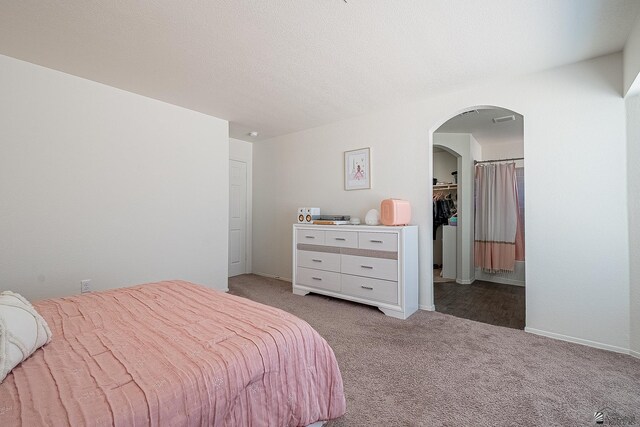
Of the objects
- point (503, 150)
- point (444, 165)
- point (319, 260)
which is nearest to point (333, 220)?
point (319, 260)

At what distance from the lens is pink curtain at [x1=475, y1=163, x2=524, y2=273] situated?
4.26 m

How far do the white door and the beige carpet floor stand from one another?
2.64 metres

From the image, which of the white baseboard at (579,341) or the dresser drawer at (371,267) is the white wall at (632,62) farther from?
the dresser drawer at (371,267)

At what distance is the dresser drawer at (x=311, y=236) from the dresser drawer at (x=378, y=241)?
0.57 m

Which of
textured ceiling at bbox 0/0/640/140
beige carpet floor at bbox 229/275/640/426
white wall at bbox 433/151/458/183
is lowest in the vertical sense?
beige carpet floor at bbox 229/275/640/426

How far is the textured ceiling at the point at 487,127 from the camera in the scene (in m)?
3.77

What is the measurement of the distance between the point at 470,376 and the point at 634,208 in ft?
6.03

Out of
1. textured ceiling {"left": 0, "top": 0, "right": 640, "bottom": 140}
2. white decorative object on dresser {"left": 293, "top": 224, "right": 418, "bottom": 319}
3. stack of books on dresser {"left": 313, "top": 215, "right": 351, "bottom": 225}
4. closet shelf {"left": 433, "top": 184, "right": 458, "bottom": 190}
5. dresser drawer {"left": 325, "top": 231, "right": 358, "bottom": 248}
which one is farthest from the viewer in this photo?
closet shelf {"left": 433, "top": 184, "right": 458, "bottom": 190}

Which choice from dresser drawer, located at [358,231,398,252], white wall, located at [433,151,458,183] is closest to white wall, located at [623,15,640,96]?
dresser drawer, located at [358,231,398,252]

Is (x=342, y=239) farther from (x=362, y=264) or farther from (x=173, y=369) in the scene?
(x=173, y=369)

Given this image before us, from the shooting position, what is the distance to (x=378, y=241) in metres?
3.14

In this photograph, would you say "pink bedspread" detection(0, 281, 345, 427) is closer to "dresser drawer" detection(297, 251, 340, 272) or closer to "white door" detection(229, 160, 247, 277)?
"dresser drawer" detection(297, 251, 340, 272)

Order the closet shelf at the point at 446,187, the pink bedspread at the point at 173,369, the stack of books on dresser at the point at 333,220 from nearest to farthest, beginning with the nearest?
the pink bedspread at the point at 173,369, the stack of books on dresser at the point at 333,220, the closet shelf at the point at 446,187
